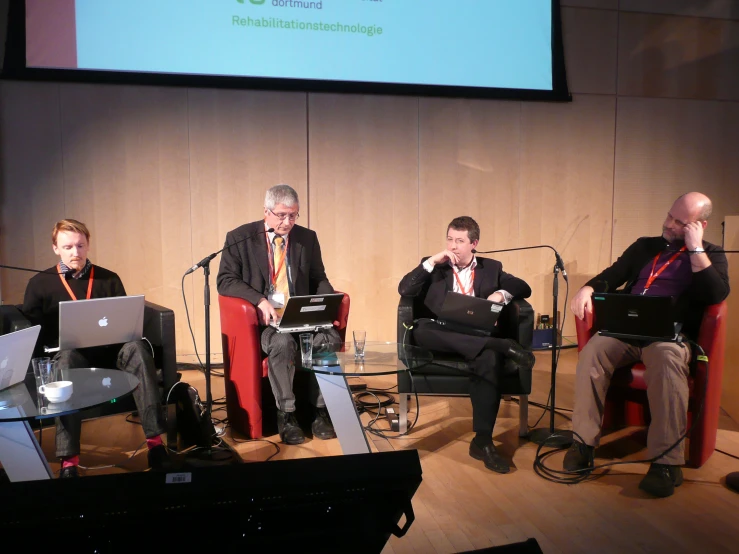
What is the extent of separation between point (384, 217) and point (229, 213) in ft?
4.03

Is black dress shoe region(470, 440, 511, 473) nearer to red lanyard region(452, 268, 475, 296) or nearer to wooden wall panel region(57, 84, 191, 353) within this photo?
red lanyard region(452, 268, 475, 296)

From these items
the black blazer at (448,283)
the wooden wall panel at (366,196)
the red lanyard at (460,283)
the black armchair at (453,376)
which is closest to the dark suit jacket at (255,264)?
the black blazer at (448,283)

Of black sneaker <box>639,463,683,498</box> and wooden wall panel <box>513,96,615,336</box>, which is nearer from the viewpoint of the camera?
black sneaker <box>639,463,683,498</box>

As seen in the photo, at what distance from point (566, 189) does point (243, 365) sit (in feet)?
11.3

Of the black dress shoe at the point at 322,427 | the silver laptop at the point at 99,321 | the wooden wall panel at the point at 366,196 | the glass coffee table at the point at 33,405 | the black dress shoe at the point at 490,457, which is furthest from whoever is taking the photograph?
the wooden wall panel at the point at 366,196

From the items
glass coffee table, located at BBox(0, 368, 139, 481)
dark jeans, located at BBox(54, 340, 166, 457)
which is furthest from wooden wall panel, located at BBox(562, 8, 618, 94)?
glass coffee table, located at BBox(0, 368, 139, 481)

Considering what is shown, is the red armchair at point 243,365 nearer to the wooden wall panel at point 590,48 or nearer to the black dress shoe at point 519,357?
the black dress shoe at point 519,357

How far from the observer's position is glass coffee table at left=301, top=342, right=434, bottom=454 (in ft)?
9.02

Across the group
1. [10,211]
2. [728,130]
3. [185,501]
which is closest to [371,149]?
[10,211]

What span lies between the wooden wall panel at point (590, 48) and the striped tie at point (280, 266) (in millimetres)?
3205

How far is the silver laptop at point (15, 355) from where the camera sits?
233cm

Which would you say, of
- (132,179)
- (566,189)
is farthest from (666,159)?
(132,179)

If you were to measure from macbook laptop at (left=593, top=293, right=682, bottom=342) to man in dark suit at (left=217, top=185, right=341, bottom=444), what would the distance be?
1338 mm

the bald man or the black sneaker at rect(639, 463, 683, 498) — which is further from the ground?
the bald man
